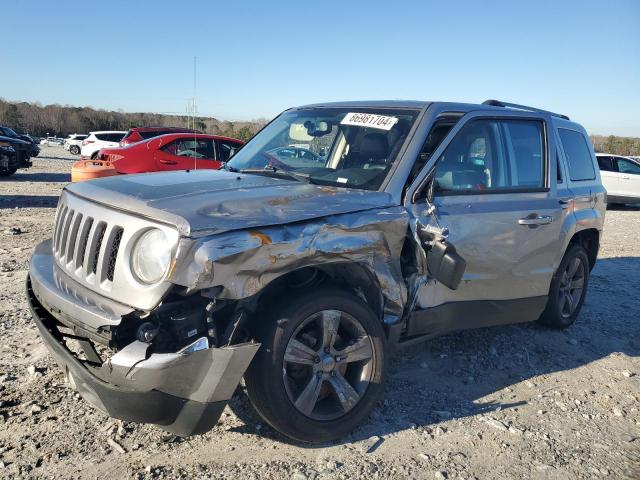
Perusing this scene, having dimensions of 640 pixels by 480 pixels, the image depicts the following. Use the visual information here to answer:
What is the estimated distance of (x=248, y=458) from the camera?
315 centimetres

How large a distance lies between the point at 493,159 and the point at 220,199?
230 cm

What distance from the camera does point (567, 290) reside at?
5.59 meters

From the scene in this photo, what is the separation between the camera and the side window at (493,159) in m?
4.10

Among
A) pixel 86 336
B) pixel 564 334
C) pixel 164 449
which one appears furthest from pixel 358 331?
pixel 564 334

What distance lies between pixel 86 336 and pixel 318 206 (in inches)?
55.5

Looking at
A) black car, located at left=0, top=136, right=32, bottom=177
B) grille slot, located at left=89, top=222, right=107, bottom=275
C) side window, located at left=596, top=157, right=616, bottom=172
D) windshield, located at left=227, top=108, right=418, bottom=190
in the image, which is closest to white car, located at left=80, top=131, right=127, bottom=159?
black car, located at left=0, top=136, right=32, bottom=177

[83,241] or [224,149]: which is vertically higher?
[83,241]

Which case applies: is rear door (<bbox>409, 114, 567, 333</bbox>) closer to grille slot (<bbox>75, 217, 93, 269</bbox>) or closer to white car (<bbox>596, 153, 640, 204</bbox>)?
grille slot (<bbox>75, 217, 93, 269</bbox>)

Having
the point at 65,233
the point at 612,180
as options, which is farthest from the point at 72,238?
the point at 612,180

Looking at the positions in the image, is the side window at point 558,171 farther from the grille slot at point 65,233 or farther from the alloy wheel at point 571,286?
the grille slot at point 65,233

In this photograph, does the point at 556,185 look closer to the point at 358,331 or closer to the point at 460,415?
the point at 460,415

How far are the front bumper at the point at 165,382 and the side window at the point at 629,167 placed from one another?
17823 mm

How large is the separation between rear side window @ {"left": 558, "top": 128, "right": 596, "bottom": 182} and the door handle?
0.78 metres

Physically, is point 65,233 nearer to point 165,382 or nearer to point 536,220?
point 165,382
